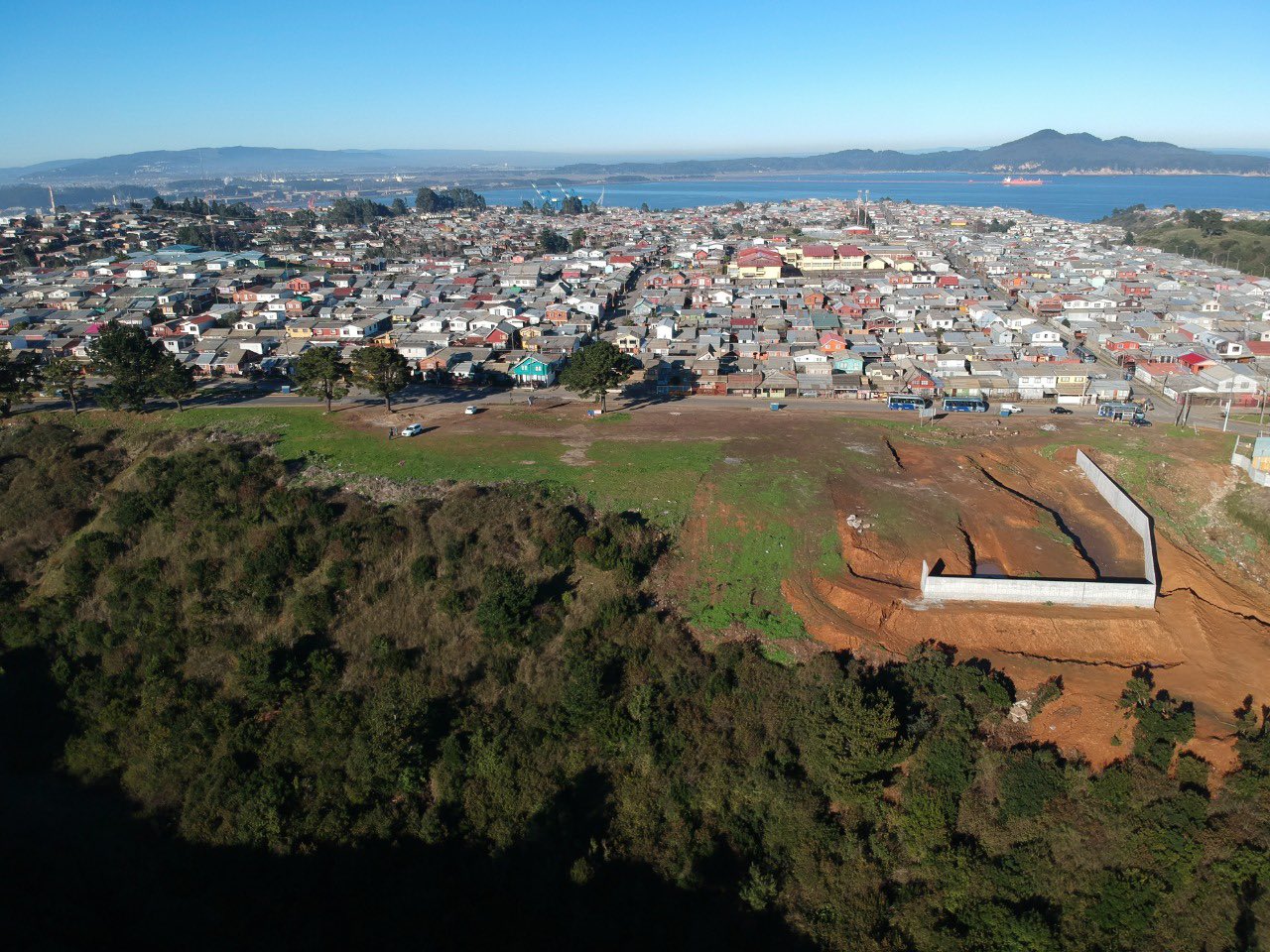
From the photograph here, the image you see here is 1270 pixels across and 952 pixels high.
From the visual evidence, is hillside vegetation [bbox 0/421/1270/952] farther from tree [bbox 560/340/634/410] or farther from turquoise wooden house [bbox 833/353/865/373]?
turquoise wooden house [bbox 833/353/865/373]

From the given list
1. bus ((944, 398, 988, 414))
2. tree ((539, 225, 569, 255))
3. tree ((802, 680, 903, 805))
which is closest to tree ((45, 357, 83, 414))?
tree ((802, 680, 903, 805))

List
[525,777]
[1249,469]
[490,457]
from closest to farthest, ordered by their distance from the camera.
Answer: [525,777]
[1249,469]
[490,457]

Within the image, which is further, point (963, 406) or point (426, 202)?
point (426, 202)

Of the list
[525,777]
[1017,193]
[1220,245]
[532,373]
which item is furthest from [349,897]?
[1017,193]

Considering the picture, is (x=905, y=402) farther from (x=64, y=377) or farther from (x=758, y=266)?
(x=64, y=377)

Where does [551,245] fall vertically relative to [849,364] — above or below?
above

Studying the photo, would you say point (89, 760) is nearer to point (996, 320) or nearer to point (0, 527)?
point (0, 527)

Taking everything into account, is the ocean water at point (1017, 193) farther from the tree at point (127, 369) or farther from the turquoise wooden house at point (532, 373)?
the tree at point (127, 369)
